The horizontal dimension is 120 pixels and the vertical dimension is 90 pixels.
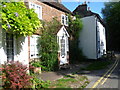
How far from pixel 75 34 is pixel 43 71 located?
951 centimetres

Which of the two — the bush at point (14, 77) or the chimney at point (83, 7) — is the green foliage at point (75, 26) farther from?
the bush at point (14, 77)

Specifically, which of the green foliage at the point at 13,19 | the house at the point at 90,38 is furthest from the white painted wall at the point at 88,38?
the green foliage at the point at 13,19

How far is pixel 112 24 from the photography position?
1328 inches

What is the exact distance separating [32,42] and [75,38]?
8.85 m

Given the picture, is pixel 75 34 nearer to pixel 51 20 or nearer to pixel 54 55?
pixel 51 20

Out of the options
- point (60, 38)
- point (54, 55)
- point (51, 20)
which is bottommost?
point (54, 55)

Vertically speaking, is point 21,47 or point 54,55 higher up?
point 21,47

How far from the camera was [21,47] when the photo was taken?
23.8 ft

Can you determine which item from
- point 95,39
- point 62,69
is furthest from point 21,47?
point 95,39

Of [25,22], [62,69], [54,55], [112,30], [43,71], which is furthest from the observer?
[112,30]

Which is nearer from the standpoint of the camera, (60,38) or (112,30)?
(60,38)

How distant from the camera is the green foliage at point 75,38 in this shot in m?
16.2

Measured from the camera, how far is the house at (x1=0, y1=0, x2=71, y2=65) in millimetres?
6910

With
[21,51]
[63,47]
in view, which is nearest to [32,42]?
[21,51]
